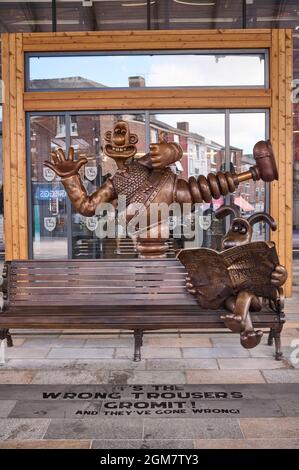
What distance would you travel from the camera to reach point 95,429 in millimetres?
→ 3387

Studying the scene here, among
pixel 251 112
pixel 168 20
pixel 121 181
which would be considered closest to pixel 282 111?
pixel 251 112

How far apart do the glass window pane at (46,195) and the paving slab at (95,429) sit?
4.62m

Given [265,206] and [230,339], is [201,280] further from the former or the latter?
[265,206]

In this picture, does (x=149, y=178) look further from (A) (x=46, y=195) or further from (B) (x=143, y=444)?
(A) (x=46, y=195)

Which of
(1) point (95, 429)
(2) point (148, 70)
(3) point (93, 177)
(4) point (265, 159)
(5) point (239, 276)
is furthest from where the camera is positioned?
(3) point (93, 177)

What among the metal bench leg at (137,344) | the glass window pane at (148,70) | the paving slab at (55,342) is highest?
the glass window pane at (148,70)

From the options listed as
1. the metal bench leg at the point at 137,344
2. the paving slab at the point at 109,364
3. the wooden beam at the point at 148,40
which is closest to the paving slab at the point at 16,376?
the paving slab at the point at 109,364

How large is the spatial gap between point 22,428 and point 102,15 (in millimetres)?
6460

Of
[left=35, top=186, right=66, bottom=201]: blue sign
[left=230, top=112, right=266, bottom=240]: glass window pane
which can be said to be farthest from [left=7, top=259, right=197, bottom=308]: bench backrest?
[left=230, top=112, right=266, bottom=240]: glass window pane

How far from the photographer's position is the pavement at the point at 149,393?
129 inches

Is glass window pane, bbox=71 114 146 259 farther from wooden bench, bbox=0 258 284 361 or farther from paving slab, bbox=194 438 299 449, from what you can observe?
paving slab, bbox=194 438 299 449

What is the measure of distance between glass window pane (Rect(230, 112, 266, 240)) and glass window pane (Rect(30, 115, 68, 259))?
2.39m

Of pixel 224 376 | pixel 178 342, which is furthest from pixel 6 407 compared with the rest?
pixel 178 342

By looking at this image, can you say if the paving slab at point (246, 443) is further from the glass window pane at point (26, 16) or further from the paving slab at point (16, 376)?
the glass window pane at point (26, 16)
